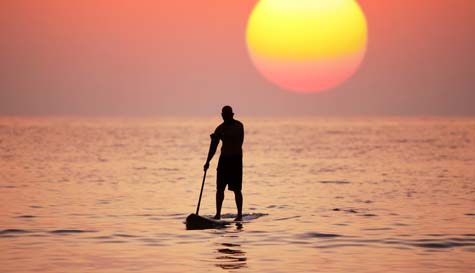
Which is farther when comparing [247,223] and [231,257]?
[247,223]

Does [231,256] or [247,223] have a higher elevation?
[247,223]

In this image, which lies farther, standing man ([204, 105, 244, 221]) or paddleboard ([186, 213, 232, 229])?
standing man ([204, 105, 244, 221])

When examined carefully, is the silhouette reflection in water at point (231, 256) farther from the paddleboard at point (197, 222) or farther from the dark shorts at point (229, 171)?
the dark shorts at point (229, 171)

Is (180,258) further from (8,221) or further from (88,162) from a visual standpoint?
(88,162)

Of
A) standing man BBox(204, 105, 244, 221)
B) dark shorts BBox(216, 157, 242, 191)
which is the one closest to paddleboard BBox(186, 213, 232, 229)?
standing man BBox(204, 105, 244, 221)

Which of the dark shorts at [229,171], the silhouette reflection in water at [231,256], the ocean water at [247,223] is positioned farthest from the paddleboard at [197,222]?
the dark shorts at [229,171]

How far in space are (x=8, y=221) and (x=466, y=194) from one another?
12.5 metres

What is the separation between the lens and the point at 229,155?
744 inches

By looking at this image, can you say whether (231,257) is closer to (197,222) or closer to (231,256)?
(231,256)

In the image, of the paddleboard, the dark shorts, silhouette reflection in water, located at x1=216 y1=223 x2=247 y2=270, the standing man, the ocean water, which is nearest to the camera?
silhouette reflection in water, located at x1=216 y1=223 x2=247 y2=270

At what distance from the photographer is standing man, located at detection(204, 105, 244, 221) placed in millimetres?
18719

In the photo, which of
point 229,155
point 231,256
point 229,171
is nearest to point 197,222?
point 229,171

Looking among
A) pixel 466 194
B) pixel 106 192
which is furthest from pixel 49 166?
pixel 466 194

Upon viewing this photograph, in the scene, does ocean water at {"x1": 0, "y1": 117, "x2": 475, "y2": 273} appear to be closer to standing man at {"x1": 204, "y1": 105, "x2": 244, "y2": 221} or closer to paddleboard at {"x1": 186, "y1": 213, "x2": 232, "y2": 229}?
paddleboard at {"x1": 186, "y1": 213, "x2": 232, "y2": 229}
